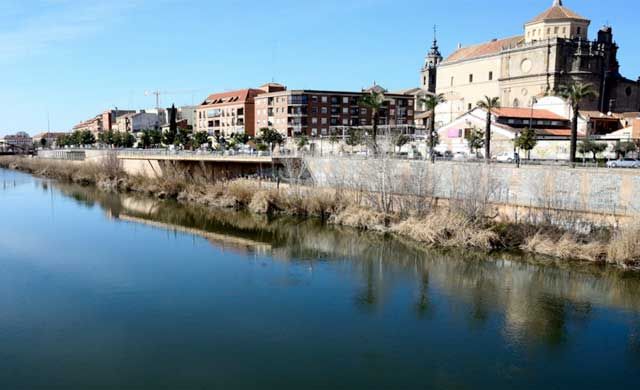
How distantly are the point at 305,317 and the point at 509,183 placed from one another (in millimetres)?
14797

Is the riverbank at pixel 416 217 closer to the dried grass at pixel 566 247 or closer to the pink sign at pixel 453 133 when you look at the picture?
the dried grass at pixel 566 247

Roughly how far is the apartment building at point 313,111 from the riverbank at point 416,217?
25.3 m

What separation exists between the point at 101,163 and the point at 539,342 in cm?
4934

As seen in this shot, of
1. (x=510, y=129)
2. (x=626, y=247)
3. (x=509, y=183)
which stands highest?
(x=510, y=129)

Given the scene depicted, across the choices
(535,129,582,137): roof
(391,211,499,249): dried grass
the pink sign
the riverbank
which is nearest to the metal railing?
the riverbank

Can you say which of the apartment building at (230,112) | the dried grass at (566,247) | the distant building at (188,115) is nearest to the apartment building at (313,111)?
the apartment building at (230,112)

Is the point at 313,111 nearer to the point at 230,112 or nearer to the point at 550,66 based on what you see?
the point at 230,112

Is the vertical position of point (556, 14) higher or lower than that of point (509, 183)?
higher

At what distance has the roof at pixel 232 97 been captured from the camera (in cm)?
7569

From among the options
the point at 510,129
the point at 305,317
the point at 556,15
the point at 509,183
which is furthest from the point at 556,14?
the point at 305,317

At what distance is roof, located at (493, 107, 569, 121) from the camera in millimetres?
43750

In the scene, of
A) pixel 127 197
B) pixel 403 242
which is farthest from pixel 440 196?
pixel 127 197

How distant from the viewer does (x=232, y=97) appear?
258 ft

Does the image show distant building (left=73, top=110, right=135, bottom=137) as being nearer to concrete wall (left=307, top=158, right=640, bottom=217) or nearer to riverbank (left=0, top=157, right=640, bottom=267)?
riverbank (left=0, top=157, right=640, bottom=267)
